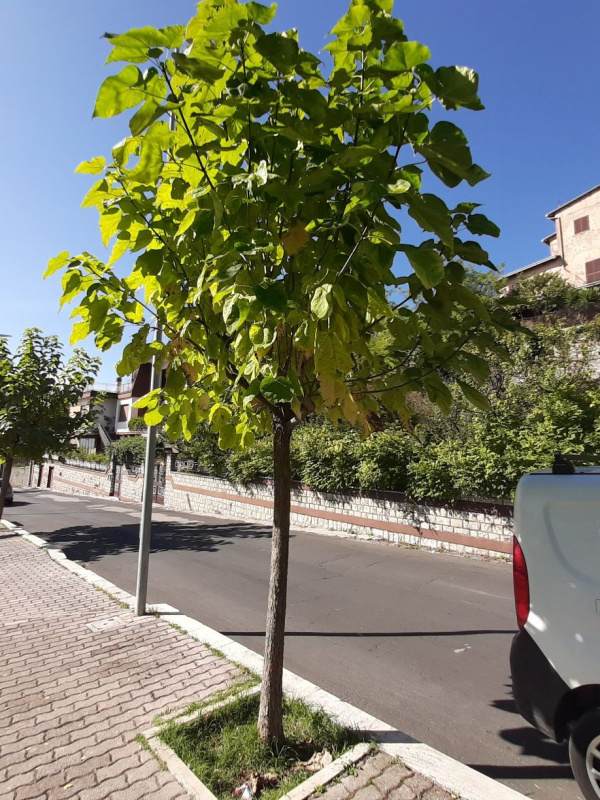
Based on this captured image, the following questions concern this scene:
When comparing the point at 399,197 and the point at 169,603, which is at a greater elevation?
the point at 399,197

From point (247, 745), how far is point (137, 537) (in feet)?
36.3

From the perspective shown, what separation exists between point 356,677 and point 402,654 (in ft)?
2.51

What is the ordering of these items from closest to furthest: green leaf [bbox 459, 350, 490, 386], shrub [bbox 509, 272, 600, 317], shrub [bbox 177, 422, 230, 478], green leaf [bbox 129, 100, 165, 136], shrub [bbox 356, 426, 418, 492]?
green leaf [bbox 129, 100, 165, 136] → green leaf [bbox 459, 350, 490, 386] → shrub [bbox 356, 426, 418, 492] → shrub [bbox 509, 272, 600, 317] → shrub [bbox 177, 422, 230, 478]

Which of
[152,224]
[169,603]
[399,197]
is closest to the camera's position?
[399,197]

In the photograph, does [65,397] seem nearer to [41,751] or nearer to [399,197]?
[41,751]

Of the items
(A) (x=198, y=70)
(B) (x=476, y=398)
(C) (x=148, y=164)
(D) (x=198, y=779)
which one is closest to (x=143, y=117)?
(A) (x=198, y=70)

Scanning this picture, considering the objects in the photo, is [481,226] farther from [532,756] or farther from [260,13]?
[532,756]

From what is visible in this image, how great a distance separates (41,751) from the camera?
2996 mm

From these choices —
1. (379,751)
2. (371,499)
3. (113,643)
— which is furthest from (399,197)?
(371,499)

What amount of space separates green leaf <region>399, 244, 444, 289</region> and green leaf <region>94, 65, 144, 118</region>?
41.9 inches

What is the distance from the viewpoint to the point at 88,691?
379 centimetres

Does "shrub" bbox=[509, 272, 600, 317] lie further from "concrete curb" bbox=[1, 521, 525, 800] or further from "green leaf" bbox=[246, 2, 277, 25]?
"green leaf" bbox=[246, 2, 277, 25]

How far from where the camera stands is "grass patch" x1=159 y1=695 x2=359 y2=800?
261 centimetres

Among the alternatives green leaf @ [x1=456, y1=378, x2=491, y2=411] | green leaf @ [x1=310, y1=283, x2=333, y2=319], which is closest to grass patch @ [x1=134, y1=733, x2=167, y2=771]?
green leaf @ [x1=456, y1=378, x2=491, y2=411]
